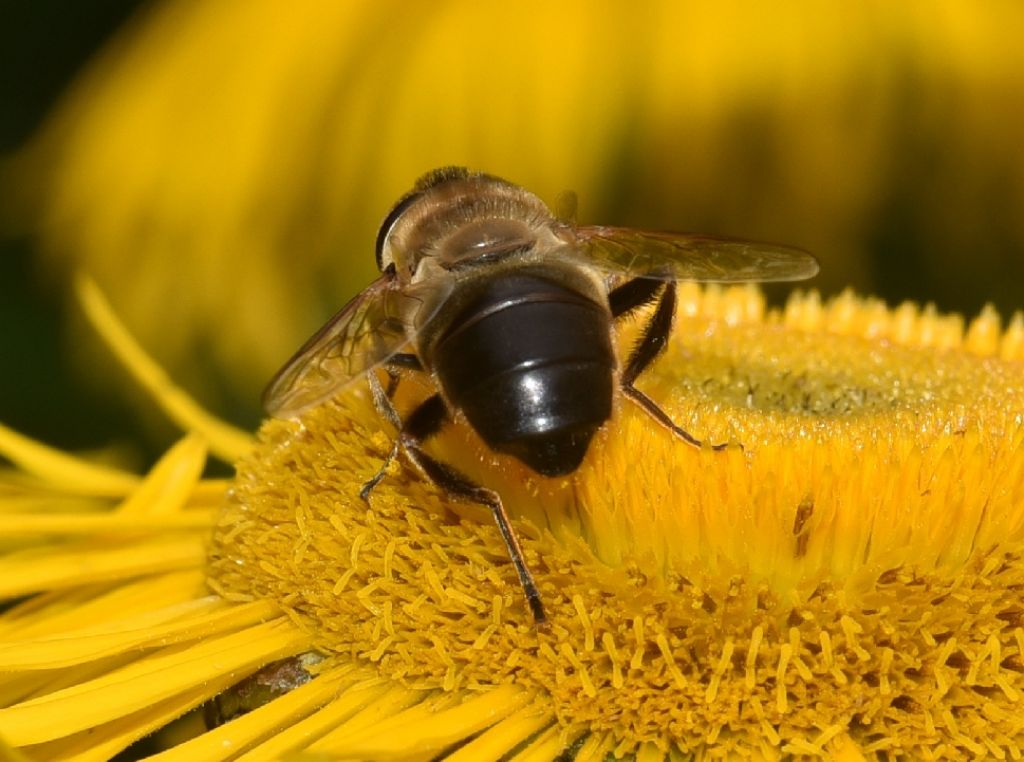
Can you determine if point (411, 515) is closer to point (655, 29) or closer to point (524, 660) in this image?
point (524, 660)

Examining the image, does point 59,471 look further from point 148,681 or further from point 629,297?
point 629,297

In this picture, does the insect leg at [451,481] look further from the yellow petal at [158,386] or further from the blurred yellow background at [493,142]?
the blurred yellow background at [493,142]

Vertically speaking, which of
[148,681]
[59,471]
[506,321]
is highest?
[506,321]

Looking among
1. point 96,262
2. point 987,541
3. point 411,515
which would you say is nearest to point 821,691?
point 987,541

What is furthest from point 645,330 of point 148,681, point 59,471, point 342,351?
point 59,471

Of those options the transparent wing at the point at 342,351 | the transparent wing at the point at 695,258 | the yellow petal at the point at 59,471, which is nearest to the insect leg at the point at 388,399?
the transparent wing at the point at 342,351

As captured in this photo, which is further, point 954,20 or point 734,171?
point 734,171
